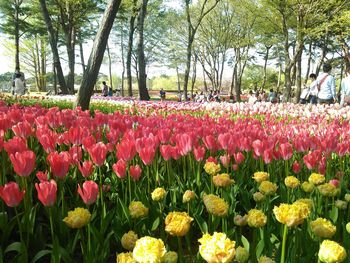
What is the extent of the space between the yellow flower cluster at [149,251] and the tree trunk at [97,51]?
7117 millimetres

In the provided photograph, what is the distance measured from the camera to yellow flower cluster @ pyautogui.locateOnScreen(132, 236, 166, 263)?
3.10 feet

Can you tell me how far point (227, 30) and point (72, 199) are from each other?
1264 inches

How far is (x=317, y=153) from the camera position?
2406 mm

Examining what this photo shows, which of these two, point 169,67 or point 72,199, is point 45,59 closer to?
point 169,67

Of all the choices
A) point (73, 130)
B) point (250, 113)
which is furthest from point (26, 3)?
point (73, 130)

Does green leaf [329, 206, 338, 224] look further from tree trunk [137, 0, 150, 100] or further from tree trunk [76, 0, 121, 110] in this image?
tree trunk [137, 0, 150, 100]

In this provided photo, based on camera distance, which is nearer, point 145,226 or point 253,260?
point 253,260

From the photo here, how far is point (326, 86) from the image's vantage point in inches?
390

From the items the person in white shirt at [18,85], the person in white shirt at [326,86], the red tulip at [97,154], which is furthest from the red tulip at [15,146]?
the person in white shirt at [18,85]

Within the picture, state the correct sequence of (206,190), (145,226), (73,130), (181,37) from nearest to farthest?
(145,226) → (206,190) → (73,130) → (181,37)

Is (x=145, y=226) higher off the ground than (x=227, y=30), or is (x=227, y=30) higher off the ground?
(x=227, y=30)

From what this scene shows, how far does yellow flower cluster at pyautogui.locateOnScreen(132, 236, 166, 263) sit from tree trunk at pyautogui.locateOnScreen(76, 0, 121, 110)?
712 centimetres

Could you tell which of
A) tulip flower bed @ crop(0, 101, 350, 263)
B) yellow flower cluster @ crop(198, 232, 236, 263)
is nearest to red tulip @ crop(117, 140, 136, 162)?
tulip flower bed @ crop(0, 101, 350, 263)

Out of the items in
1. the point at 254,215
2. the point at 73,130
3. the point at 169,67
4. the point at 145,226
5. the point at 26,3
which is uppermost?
the point at 26,3
